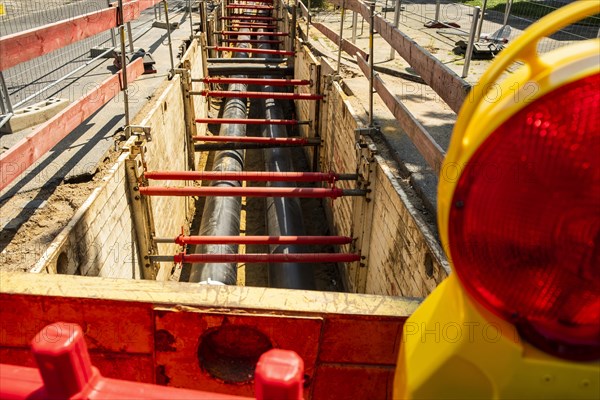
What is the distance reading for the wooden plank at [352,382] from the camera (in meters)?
1.74

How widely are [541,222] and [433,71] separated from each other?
223 centimetres

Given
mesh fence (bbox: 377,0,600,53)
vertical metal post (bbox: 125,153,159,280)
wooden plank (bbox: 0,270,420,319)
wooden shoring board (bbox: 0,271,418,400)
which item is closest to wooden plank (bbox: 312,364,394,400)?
wooden shoring board (bbox: 0,271,418,400)

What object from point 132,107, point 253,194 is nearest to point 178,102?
point 132,107

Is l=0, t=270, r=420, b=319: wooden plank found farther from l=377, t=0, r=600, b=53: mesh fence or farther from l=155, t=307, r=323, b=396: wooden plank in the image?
l=377, t=0, r=600, b=53: mesh fence

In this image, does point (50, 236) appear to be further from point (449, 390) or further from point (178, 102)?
point (178, 102)

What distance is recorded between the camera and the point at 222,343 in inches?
68.1

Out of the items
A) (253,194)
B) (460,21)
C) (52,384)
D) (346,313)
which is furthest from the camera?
(460,21)

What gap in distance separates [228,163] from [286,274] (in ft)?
8.31

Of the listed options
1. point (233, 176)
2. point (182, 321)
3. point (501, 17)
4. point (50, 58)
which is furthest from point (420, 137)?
point (501, 17)

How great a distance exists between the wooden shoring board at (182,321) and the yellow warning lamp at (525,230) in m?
0.61

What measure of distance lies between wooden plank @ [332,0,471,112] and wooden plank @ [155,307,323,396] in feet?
5.13

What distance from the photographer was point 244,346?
1.71m

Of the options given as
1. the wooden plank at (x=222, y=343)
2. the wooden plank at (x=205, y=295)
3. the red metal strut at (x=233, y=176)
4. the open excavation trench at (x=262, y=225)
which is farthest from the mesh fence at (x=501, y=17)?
the wooden plank at (x=222, y=343)

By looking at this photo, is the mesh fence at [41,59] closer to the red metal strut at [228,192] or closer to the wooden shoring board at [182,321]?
the red metal strut at [228,192]
